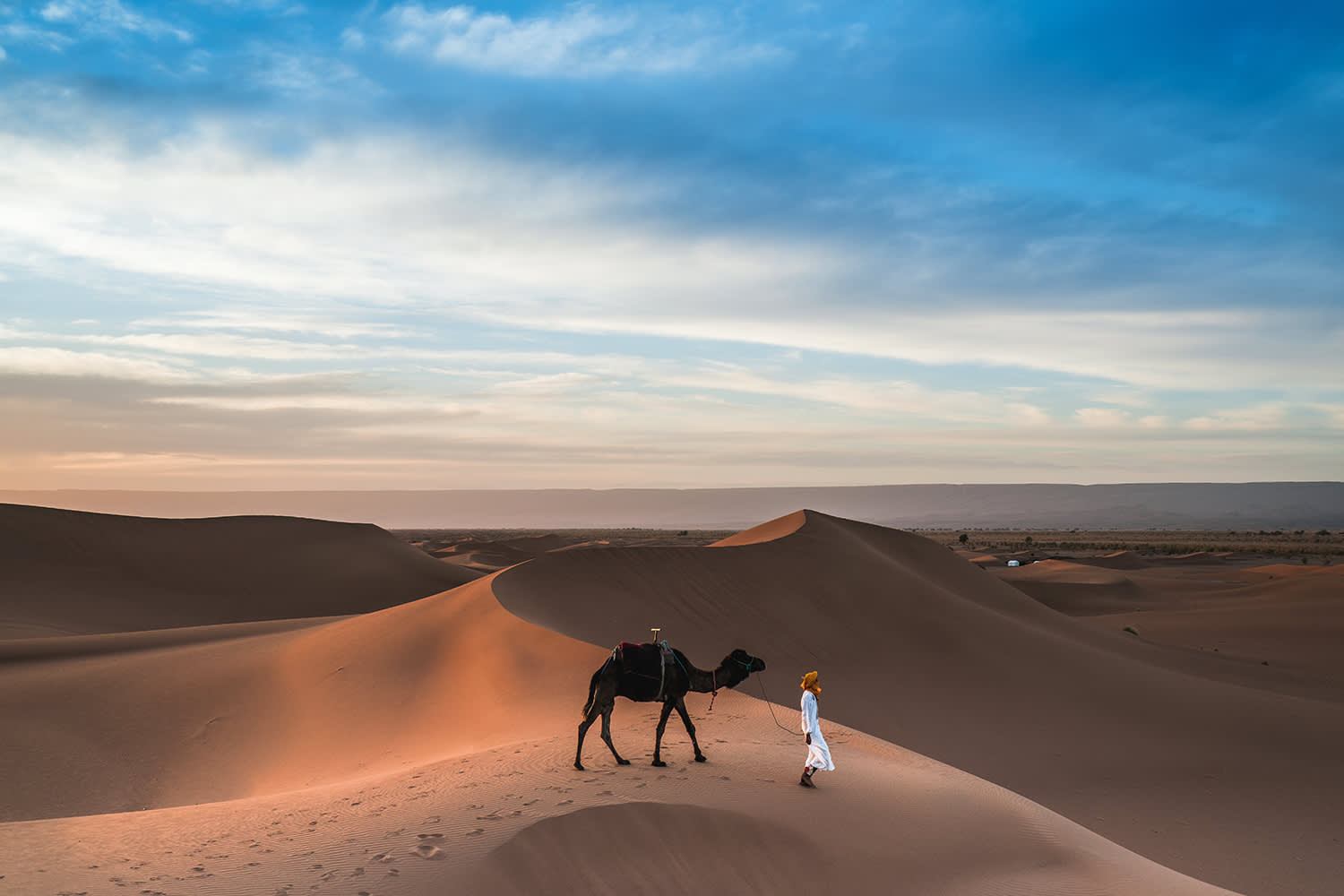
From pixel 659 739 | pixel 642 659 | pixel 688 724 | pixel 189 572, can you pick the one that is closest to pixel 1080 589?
pixel 688 724

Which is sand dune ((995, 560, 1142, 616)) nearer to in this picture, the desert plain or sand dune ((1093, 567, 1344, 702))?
sand dune ((1093, 567, 1344, 702))

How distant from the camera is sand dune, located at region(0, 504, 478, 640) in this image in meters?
33.3

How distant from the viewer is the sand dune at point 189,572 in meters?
33.3

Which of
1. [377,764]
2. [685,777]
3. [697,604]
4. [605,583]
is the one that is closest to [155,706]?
[377,764]

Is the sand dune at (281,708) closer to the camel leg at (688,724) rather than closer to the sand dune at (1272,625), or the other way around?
the camel leg at (688,724)

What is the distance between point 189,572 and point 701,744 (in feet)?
125

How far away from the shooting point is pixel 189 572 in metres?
39.8

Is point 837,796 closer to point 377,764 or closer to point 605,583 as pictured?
point 377,764

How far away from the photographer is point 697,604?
18.5 m

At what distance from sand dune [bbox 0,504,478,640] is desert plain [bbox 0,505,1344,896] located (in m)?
2.89

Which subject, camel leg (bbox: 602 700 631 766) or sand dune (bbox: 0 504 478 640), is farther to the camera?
sand dune (bbox: 0 504 478 640)

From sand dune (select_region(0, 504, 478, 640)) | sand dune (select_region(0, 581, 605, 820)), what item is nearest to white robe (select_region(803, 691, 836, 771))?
sand dune (select_region(0, 581, 605, 820))

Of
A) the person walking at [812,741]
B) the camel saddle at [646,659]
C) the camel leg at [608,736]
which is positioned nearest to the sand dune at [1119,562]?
the person walking at [812,741]

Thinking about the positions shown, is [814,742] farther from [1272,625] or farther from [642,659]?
[1272,625]
